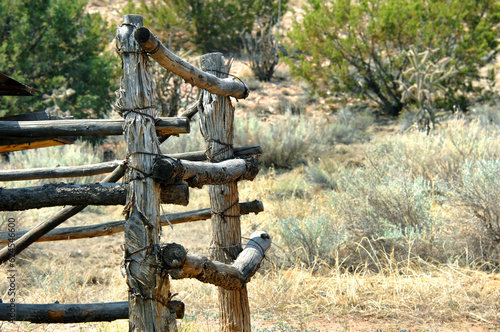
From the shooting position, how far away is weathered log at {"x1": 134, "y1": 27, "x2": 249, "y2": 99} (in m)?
2.01

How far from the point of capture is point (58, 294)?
4129mm

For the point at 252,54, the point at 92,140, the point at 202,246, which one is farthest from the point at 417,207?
the point at 252,54

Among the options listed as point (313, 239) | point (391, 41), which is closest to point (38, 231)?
point (313, 239)

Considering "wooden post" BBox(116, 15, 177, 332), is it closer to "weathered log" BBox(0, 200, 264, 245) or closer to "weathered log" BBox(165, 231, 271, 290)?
"weathered log" BBox(165, 231, 271, 290)

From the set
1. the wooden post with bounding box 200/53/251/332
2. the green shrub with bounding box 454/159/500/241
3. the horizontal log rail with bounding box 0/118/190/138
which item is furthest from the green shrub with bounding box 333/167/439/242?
the horizontal log rail with bounding box 0/118/190/138

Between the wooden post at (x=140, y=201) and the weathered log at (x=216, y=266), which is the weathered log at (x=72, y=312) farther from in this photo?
the weathered log at (x=216, y=266)

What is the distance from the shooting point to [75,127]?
246 centimetres

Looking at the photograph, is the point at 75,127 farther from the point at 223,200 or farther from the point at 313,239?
the point at 313,239

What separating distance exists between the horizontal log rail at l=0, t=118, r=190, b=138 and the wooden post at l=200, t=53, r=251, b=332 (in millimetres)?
359

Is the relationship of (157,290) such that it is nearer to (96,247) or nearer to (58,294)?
(58,294)

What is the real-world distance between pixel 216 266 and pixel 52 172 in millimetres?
1478

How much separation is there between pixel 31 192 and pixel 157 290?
2.36 ft

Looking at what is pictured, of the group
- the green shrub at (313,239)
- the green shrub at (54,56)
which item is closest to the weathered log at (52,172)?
the green shrub at (313,239)

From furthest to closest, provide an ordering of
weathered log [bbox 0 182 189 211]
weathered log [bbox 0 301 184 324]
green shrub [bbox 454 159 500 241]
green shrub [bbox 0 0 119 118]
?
green shrub [bbox 0 0 119 118], green shrub [bbox 454 159 500 241], weathered log [bbox 0 301 184 324], weathered log [bbox 0 182 189 211]
